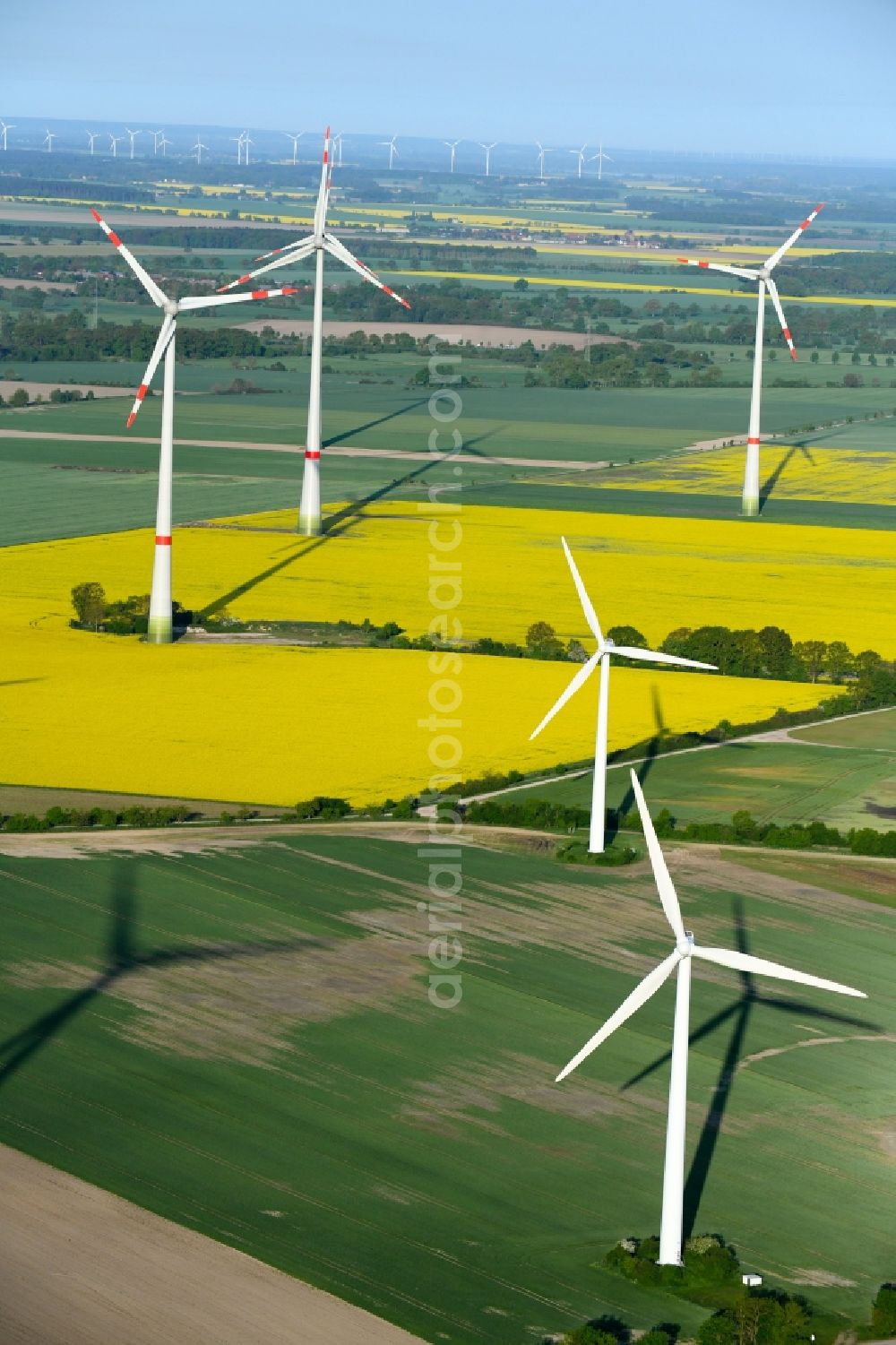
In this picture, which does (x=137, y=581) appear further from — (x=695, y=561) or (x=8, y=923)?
(x=8, y=923)

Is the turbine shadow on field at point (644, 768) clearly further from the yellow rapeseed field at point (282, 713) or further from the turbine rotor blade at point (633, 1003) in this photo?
the turbine rotor blade at point (633, 1003)

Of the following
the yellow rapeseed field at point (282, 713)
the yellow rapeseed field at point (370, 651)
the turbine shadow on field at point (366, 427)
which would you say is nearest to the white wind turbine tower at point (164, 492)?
the yellow rapeseed field at point (282, 713)

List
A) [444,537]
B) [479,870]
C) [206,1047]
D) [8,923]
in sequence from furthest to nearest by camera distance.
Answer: [444,537]
[479,870]
[8,923]
[206,1047]

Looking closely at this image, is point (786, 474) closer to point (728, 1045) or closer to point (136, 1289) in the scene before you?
point (728, 1045)

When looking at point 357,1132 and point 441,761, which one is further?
point 441,761

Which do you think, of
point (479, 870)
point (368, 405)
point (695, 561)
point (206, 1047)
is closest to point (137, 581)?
point (695, 561)

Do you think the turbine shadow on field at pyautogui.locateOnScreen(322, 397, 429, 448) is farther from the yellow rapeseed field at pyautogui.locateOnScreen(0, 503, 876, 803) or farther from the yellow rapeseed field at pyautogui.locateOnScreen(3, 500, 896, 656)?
the yellow rapeseed field at pyautogui.locateOnScreen(0, 503, 876, 803)
